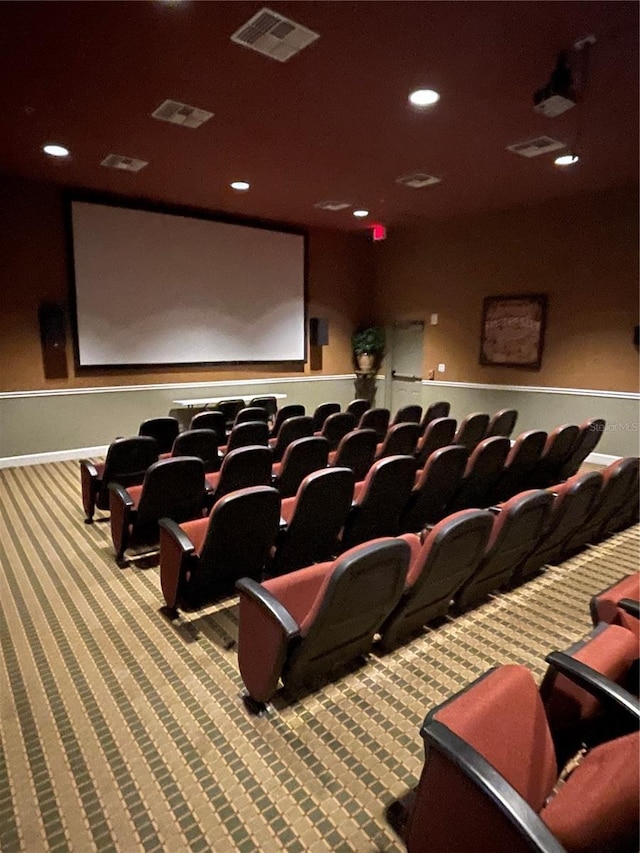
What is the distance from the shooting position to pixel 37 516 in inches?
179

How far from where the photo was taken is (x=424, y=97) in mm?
3682

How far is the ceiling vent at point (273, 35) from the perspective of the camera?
2.81 m

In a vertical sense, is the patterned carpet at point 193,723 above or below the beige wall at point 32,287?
below

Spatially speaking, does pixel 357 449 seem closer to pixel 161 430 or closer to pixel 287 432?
pixel 287 432

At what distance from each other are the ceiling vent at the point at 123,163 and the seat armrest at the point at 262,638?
4.96 meters

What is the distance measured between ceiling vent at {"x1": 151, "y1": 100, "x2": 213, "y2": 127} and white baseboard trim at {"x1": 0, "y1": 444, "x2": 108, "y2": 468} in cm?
452

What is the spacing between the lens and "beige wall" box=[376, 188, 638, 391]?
646 cm

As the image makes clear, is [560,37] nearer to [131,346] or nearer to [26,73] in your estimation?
[26,73]

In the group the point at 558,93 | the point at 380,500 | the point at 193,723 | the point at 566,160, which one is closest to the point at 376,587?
the point at 193,723

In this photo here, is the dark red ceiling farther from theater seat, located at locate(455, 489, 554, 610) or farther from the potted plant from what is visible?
the potted plant

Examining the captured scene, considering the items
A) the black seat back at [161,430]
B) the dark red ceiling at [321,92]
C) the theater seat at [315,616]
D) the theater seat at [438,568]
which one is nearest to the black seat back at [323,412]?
the black seat back at [161,430]

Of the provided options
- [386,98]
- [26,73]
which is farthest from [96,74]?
[386,98]

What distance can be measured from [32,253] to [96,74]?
3.60m

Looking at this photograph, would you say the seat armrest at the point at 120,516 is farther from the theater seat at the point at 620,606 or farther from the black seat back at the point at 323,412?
the black seat back at the point at 323,412
